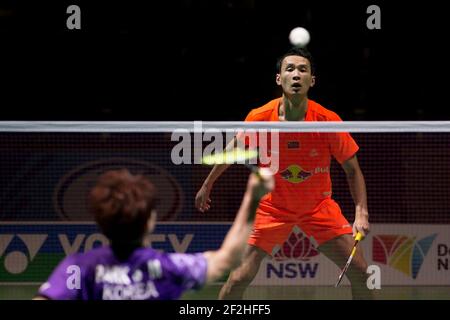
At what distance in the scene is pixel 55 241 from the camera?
7.77 m

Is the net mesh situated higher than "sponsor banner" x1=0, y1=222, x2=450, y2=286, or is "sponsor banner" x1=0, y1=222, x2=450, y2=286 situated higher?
the net mesh

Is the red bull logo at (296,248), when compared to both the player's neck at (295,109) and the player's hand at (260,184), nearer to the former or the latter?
the player's neck at (295,109)

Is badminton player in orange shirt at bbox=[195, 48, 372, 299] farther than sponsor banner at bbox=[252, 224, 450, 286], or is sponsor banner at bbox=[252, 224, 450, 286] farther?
sponsor banner at bbox=[252, 224, 450, 286]

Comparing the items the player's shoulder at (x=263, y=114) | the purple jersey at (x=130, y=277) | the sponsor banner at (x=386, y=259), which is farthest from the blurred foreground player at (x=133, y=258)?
the sponsor banner at (x=386, y=259)

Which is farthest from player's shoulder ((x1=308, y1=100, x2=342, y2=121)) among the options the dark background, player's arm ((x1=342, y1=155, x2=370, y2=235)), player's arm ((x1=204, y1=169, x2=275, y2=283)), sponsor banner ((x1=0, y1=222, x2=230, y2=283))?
the dark background

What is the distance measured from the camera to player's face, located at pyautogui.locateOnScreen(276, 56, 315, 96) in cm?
622

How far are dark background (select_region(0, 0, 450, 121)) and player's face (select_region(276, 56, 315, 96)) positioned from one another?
3.19 meters

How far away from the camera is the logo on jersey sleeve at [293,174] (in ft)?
20.4

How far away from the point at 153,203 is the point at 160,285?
28 cm

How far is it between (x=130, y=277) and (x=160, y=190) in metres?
4.25

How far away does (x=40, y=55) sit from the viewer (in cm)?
979

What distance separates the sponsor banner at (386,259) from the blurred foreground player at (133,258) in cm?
454

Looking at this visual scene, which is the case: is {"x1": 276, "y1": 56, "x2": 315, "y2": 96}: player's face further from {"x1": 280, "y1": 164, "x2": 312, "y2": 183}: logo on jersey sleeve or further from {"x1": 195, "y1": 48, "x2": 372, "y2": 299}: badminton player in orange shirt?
{"x1": 280, "y1": 164, "x2": 312, "y2": 183}: logo on jersey sleeve
